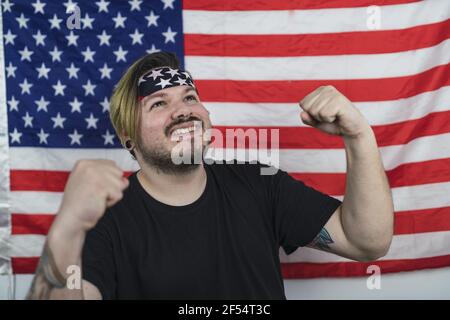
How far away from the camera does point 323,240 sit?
4.41ft

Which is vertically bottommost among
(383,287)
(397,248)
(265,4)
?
(383,287)

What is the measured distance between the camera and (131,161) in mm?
1793

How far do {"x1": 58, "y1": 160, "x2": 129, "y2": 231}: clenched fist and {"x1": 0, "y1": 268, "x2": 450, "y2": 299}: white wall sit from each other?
1.07 metres

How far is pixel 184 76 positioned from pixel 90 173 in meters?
0.61

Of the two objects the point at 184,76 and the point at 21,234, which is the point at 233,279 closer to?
the point at 184,76

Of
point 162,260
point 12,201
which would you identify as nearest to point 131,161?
point 12,201

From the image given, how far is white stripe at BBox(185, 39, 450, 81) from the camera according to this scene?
1.71 metres

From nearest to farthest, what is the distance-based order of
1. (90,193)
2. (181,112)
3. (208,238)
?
(90,193) < (208,238) < (181,112)

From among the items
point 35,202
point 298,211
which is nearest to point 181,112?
point 298,211

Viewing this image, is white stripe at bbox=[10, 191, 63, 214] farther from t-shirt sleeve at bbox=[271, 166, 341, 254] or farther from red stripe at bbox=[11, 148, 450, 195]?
t-shirt sleeve at bbox=[271, 166, 341, 254]

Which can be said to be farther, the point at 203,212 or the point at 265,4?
the point at 265,4

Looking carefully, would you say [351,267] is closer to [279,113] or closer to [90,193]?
[279,113]

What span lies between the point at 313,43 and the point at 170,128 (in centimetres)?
65

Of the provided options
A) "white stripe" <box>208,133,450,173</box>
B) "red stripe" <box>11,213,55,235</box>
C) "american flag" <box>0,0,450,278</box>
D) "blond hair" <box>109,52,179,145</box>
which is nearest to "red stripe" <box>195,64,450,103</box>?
"american flag" <box>0,0,450,278</box>
